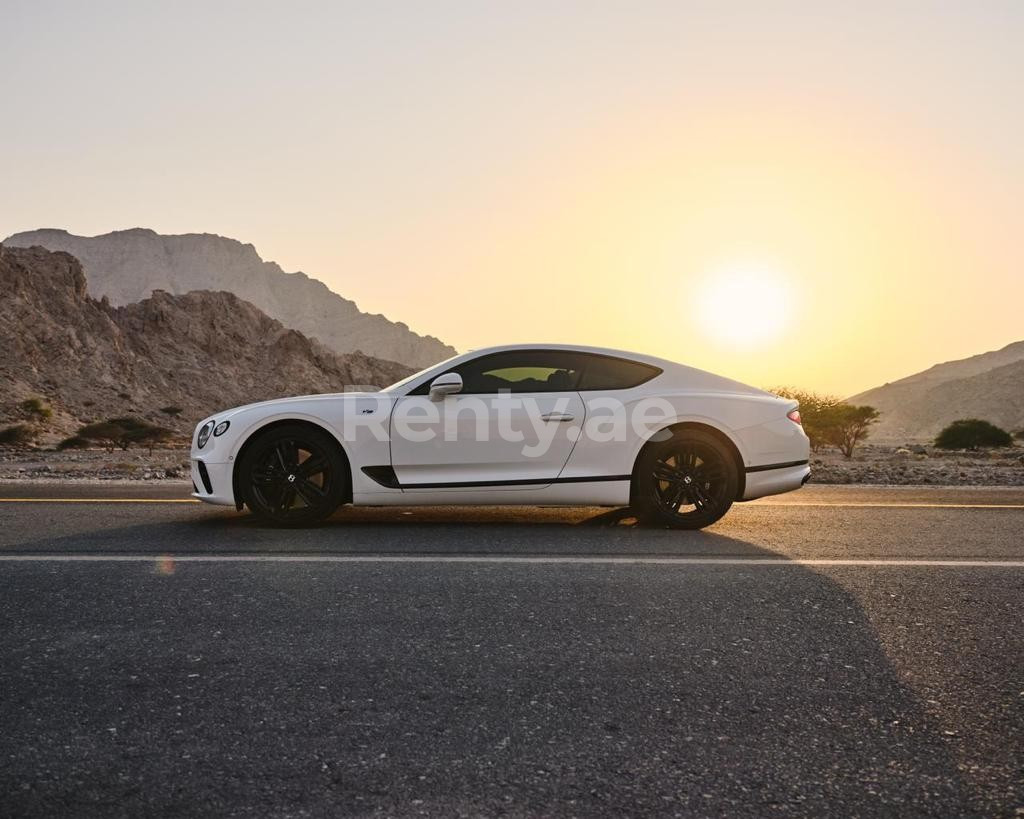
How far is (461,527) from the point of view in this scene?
735 centimetres

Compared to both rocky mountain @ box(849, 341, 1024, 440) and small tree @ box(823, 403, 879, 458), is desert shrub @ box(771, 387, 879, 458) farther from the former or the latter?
rocky mountain @ box(849, 341, 1024, 440)

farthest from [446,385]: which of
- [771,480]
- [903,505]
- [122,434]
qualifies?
[122,434]

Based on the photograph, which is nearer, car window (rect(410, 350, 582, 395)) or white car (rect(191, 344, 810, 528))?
white car (rect(191, 344, 810, 528))

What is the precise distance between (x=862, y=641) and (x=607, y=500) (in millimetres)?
3434

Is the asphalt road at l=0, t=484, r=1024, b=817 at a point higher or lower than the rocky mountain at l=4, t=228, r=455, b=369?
lower

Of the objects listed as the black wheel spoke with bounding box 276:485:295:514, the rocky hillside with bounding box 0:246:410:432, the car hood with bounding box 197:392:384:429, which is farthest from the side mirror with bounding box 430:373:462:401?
the rocky hillside with bounding box 0:246:410:432

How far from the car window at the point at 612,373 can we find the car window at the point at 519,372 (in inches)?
3.5

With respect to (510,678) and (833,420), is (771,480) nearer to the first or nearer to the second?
(510,678)

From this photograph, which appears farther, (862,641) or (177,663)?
(862,641)

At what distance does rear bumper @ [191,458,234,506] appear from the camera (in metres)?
7.27

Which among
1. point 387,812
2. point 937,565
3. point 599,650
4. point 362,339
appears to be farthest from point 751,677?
point 362,339

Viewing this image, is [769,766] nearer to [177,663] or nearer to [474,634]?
[474,634]

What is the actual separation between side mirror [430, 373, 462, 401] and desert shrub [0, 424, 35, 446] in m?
40.7

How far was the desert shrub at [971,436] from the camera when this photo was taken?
44.0 m
